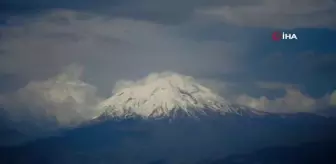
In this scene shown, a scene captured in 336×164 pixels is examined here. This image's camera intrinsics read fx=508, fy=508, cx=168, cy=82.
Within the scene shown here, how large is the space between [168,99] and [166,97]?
0.02 metres

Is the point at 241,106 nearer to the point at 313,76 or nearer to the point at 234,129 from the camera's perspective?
the point at 234,129

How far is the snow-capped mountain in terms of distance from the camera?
295 centimetres

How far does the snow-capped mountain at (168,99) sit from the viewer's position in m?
2.95

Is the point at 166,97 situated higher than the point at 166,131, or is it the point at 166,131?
the point at 166,97

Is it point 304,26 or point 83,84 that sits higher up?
point 304,26

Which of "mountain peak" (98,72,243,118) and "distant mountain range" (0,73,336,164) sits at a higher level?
"mountain peak" (98,72,243,118)

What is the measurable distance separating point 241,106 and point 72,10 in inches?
44.5

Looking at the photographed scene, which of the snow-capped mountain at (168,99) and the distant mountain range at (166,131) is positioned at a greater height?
the snow-capped mountain at (168,99)

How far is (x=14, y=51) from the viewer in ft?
9.57

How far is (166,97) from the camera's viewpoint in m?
2.97

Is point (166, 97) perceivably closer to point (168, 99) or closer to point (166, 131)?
point (168, 99)

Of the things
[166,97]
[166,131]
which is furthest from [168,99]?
[166,131]

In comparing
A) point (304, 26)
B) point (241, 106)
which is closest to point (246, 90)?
point (241, 106)

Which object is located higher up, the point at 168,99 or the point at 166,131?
the point at 168,99
